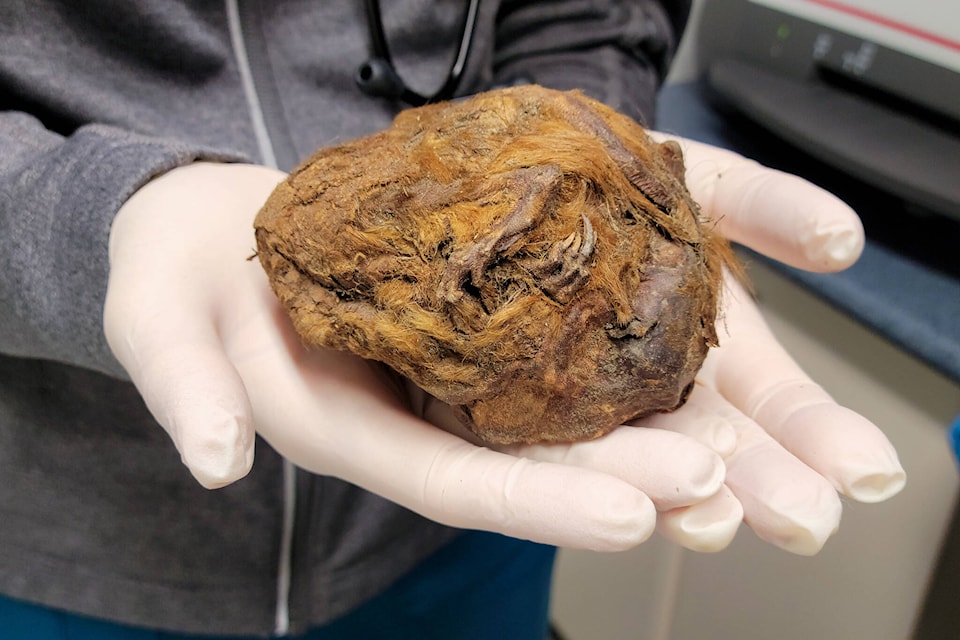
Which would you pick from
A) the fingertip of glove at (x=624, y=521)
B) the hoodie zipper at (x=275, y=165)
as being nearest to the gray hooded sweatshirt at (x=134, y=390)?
the hoodie zipper at (x=275, y=165)

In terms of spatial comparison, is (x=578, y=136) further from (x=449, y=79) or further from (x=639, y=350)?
(x=449, y=79)

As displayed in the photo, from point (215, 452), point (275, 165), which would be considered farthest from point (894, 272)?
point (215, 452)

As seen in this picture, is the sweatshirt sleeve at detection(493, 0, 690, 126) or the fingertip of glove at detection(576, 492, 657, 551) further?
the sweatshirt sleeve at detection(493, 0, 690, 126)

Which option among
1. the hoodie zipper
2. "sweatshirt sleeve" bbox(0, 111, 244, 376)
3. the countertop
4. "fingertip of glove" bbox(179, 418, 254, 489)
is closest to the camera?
Answer: "fingertip of glove" bbox(179, 418, 254, 489)

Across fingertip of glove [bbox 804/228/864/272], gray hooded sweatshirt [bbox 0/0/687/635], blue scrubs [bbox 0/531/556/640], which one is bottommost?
blue scrubs [bbox 0/531/556/640]

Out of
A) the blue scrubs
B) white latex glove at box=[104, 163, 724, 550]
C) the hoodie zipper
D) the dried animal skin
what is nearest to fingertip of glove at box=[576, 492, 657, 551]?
white latex glove at box=[104, 163, 724, 550]

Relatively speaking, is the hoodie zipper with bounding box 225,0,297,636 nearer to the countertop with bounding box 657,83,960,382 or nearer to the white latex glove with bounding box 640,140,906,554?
the white latex glove with bounding box 640,140,906,554

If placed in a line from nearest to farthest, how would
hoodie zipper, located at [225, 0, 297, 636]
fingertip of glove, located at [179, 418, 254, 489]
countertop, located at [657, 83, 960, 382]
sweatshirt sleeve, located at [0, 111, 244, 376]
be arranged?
1. fingertip of glove, located at [179, 418, 254, 489]
2. sweatshirt sleeve, located at [0, 111, 244, 376]
3. hoodie zipper, located at [225, 0, 297, 636]
4. countertop, located at [657, 83, 960, 382]

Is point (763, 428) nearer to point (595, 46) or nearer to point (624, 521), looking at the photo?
point (624, 521)
